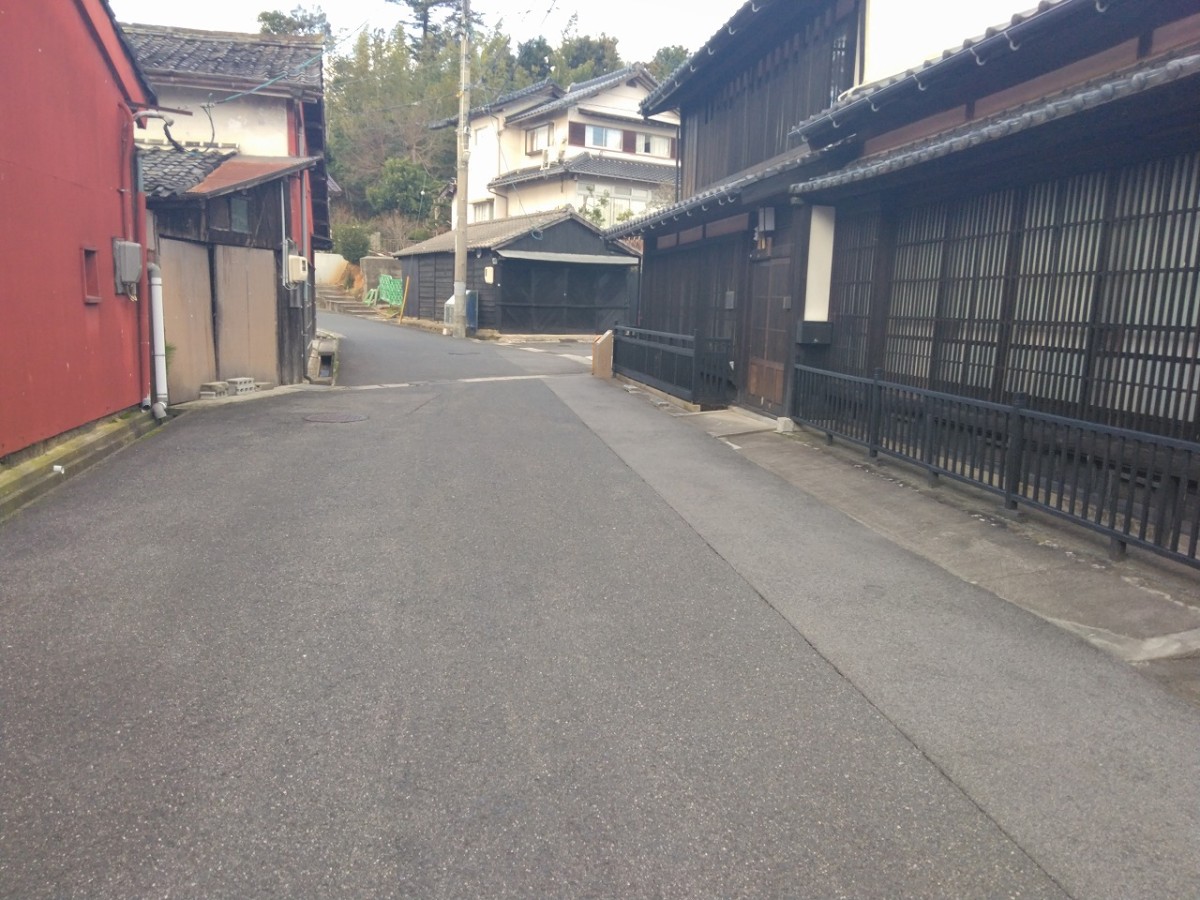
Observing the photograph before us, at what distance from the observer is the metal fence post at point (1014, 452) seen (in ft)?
22.6

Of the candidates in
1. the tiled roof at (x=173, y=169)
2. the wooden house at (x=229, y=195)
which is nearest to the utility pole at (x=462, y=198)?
the wooden house at (x=229, y=195)

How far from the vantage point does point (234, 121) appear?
1719 centimetres

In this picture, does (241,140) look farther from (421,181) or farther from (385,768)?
(421,181)

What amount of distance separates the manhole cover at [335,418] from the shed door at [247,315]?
2.94 m

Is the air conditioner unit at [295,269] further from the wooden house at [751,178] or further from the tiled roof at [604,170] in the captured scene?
the tiled roof at [604,170]

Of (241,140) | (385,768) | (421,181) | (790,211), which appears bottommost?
(385,768)

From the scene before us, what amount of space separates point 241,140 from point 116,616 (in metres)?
14.8

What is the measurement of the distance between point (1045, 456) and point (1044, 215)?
2071mm

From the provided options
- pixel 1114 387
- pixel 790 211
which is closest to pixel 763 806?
pixel 1114 387

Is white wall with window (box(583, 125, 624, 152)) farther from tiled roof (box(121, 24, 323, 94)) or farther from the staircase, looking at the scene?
tiled roof (box(121, 24, 323, 94))

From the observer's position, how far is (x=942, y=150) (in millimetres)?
7430

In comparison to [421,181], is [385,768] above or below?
below

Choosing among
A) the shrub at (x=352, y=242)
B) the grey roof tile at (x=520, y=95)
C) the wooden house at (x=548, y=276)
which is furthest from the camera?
the shrub at (x=352, y=242)

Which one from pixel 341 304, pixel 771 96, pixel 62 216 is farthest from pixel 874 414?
pixel 341 304
